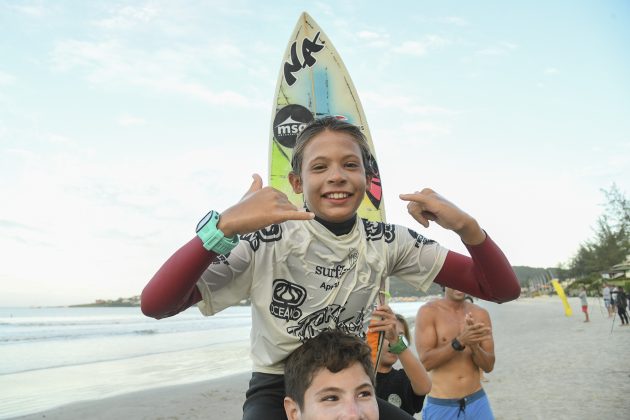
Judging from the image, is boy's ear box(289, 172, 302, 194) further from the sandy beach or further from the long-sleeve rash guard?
the sandy beach

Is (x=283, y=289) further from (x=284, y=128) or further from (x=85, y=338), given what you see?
(x=85, y=338)

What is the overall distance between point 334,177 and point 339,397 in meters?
A: 0.96

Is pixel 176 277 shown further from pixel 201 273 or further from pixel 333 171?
pixel 333 171

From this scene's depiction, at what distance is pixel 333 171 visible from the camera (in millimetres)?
2230

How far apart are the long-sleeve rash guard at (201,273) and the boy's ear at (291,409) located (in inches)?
23.0

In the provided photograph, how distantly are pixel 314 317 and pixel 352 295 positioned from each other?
0.72 feet

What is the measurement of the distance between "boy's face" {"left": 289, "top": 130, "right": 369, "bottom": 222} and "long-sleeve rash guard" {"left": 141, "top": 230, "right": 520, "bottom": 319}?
23.6 inches

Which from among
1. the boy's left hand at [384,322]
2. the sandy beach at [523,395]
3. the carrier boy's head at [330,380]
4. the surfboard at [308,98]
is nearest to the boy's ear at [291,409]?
the carrier boy's head at [330,380]

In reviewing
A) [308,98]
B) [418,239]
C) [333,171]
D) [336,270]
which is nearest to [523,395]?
[308,98]

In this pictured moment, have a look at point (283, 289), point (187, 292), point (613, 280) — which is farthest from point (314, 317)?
point (613, 280)

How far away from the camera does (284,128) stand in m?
4.80

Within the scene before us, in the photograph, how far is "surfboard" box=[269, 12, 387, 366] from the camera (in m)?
4.65

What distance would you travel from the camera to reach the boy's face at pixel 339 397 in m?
1.87

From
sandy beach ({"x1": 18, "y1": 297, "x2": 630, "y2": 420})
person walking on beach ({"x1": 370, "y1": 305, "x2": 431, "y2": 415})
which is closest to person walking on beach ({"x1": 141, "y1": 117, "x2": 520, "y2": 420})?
person walking on beach ({"x1": 370, "y1": 305, "x2": 431, "y2": 415})
